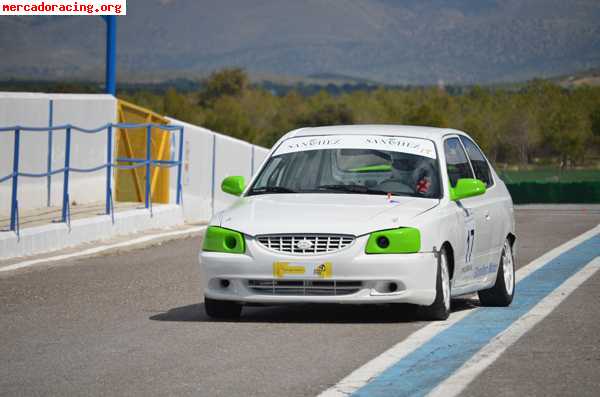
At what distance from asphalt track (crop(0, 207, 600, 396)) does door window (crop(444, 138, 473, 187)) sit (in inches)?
42.4

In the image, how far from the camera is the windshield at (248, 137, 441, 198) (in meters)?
12.5

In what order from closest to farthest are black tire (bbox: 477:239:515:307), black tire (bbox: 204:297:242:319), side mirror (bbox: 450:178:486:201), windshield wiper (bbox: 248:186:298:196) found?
black tire (bbox: 204:297:242:319) → side mirror (bbox: 450:178:486:201) → windshield wiper (bbox: 248:186:298:196) → black tire (bbox: 477:239:515:307)

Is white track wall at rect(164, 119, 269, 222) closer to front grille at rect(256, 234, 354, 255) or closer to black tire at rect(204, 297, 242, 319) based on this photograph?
black tire at rect(204, 297, 242, 319)

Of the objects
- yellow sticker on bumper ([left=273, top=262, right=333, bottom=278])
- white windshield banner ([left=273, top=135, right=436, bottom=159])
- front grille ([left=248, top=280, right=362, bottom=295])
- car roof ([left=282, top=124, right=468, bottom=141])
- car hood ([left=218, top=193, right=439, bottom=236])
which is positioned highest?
car roof ([left=282, top=124, right=468, bottom=141])

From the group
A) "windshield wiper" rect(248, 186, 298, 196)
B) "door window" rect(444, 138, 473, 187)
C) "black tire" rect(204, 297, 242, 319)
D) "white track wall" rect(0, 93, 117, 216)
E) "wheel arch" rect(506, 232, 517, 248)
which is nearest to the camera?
"black tire" rect(204, 297, 242, 319)

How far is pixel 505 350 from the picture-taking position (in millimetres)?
10133

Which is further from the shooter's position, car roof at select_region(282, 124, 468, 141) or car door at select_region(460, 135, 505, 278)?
car door at select_region(460, 135, 505, 278)

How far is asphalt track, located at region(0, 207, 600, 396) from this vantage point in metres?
8.85

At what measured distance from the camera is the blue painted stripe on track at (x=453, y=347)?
28.8ft

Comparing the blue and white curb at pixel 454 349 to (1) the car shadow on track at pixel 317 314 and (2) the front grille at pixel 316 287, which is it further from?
(2) the front grille at pixel 316 287

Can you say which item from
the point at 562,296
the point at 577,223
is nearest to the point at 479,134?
the point at 577,223

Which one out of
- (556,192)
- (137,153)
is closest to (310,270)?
(137,153)

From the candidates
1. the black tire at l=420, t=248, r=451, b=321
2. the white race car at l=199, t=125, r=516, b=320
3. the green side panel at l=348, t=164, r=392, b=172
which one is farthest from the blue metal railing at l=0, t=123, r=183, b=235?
the black tire at l=420, t=248, r=451, b=321

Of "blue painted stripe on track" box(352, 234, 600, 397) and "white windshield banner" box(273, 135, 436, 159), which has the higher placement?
"white windshield banner" box(273, 135, 436, 159)
